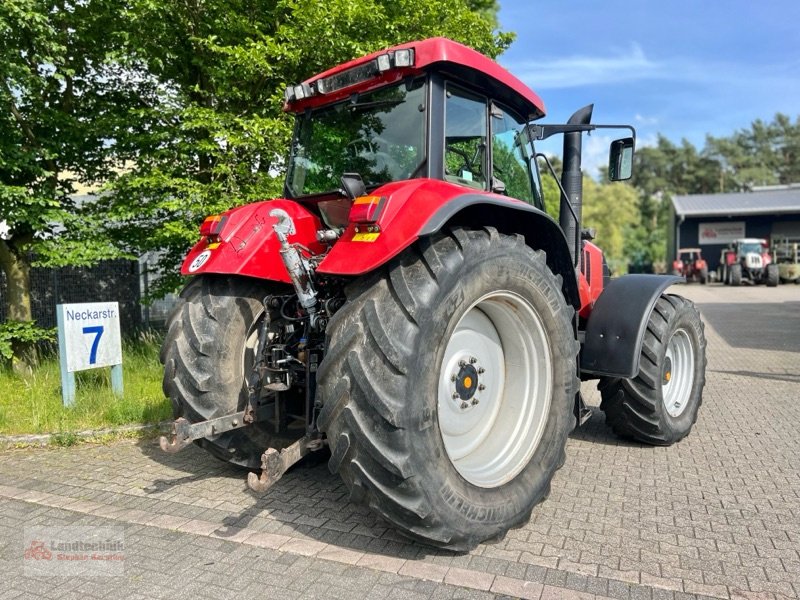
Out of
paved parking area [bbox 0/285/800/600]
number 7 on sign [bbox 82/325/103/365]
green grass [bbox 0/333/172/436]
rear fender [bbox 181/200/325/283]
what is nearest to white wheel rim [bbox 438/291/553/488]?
paved parking area [bbox 0/285/800/600]

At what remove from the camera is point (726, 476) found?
13.6ft

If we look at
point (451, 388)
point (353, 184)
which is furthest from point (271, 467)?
point (353, 184)

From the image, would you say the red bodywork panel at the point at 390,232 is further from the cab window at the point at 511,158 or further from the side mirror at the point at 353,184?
the cab window at the point at 511,158

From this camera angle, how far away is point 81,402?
5.79 m

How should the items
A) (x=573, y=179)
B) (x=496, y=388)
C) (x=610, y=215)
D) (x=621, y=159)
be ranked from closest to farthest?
1. (x=496, y=388)
2. (x=621, y=159)
3. (x=573, y=179)
4. (x=610, y=215)

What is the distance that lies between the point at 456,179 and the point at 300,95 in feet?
4.07

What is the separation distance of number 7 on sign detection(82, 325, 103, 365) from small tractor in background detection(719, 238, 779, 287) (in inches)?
1202

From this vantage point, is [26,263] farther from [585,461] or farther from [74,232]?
[585,461]

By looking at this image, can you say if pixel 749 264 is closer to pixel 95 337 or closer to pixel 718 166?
pixel 95 337

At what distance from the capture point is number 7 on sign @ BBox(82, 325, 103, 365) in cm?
599

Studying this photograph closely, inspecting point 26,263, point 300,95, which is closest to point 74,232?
point 26,263

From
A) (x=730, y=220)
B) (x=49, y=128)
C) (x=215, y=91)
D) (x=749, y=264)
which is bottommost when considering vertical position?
(x=749, y=264)
